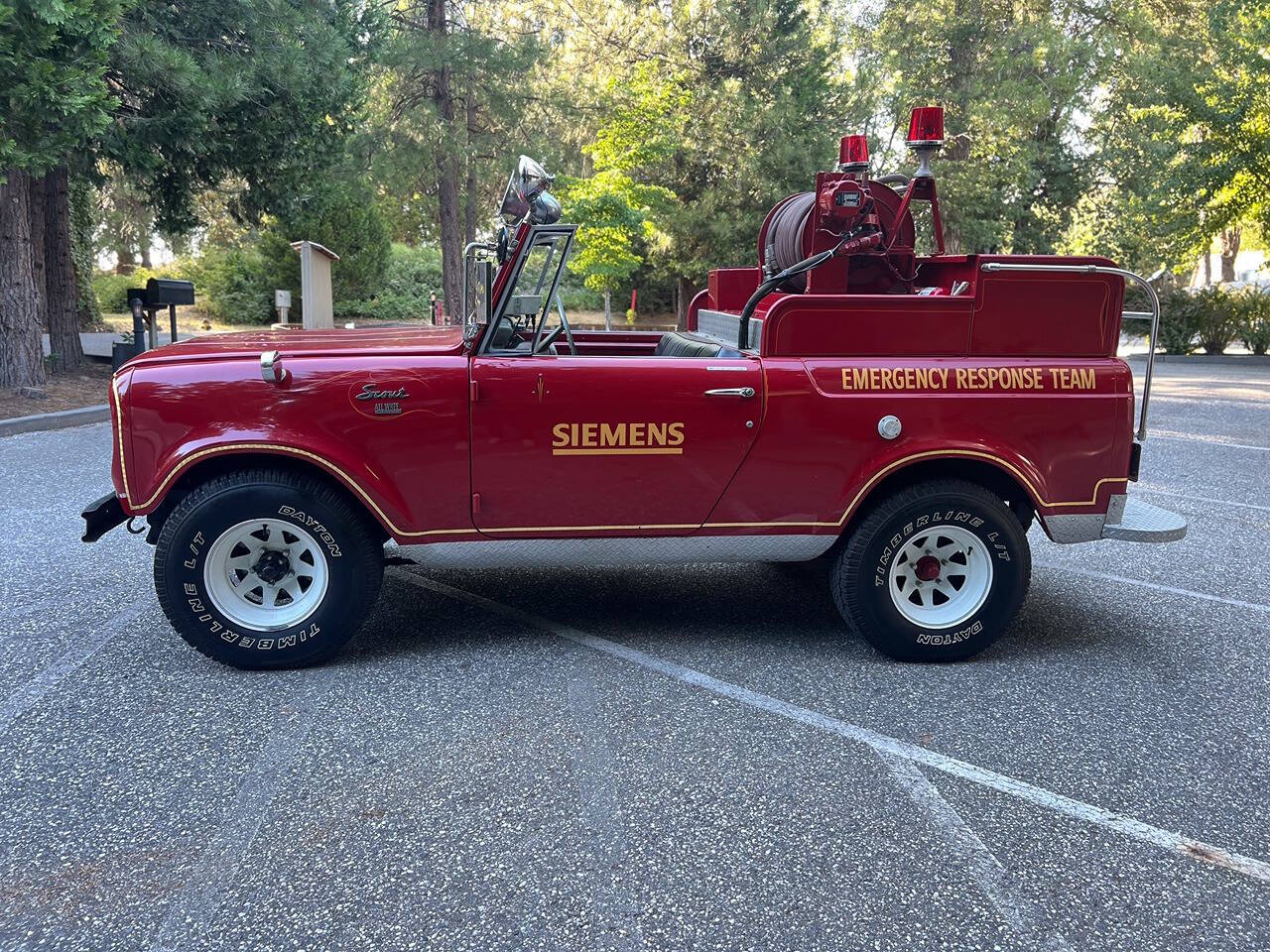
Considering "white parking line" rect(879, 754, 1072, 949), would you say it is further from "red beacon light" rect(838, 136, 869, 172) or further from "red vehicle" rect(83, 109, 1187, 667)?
"red beacon light" rect(838, 136, 869, 172)

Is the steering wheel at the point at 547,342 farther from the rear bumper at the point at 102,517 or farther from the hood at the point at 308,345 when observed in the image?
the rear bumper at the point at 102,517

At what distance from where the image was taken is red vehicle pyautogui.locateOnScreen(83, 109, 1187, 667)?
3.71 metres

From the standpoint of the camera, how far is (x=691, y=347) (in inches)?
181

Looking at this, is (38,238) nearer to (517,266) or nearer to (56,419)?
(56,419)

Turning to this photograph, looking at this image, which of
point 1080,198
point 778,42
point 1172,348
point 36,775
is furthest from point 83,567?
point 1080,198

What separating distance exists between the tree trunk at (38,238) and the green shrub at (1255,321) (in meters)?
23.5

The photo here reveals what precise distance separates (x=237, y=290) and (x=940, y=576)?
24302 millimetres

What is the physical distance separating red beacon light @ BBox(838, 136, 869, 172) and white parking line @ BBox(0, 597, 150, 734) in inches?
161

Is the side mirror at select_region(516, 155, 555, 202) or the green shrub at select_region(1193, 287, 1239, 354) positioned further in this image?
the green shrub at select_region(1193, 287, 1239, 354)

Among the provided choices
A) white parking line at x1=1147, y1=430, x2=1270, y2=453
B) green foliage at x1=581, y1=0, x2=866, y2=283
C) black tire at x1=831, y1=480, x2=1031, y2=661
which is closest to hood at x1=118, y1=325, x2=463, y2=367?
black tire at x1=831, y1=480, x2=1031, y2=661

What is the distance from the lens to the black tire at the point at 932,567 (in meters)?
4.00

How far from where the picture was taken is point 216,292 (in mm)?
24547

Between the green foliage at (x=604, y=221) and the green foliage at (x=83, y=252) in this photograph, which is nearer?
the green foliage at (x=83, y=252)

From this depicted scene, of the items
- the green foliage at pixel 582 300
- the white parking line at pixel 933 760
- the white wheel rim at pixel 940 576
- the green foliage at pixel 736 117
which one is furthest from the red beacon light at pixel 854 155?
the green foliage at pixel 582 300
